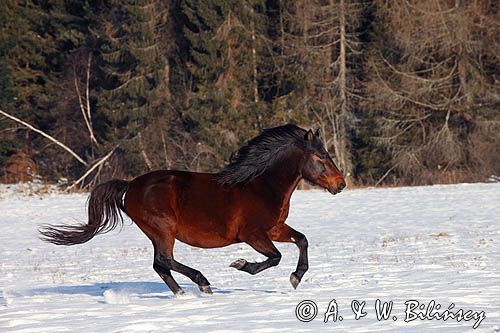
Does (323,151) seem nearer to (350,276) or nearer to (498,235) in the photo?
(350,276)

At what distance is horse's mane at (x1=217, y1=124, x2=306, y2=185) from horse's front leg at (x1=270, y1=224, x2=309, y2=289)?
600 mm

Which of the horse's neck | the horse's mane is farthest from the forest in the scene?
the horse's neck

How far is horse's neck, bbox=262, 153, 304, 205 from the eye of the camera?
884 cm

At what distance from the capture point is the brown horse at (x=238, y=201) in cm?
864

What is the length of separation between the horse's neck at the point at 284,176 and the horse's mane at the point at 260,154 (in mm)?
68

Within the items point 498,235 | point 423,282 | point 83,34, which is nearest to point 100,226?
point 423,282

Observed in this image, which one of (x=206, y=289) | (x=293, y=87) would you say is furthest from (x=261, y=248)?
(x=293, y=87)

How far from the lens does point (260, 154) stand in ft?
29.7

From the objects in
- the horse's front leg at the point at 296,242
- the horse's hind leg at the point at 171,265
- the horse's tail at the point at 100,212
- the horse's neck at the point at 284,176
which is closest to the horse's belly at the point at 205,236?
the horse's hind leg at the point at 171,265

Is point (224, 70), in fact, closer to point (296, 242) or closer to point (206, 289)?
point (296, 242)

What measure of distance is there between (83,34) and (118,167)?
766 centimetres

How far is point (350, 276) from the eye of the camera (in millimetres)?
10344

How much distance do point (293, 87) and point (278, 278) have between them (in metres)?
27.0

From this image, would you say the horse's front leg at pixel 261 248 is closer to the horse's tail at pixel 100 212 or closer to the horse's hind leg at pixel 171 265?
the horse's hind leg at pixel 171 265
